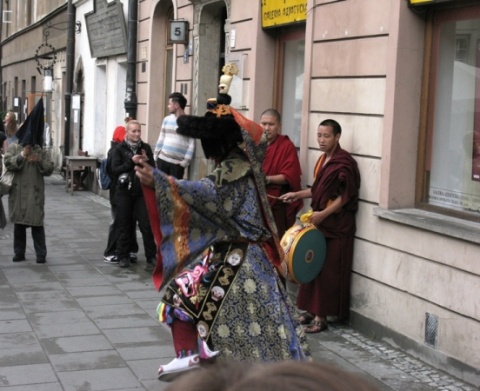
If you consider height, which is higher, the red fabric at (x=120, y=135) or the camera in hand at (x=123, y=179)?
the red fabric at (x=120, y=135)

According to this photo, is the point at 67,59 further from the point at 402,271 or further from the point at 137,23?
the point at 402,271

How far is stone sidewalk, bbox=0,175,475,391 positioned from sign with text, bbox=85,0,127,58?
22.4 feet

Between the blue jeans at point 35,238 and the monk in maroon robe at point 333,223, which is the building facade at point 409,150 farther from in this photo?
the blue jeans at point 35,238

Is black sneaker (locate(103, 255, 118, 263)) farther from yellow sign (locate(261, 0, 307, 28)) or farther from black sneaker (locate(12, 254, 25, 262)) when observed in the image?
yellow sign (locate(261, 0, 307, 28))

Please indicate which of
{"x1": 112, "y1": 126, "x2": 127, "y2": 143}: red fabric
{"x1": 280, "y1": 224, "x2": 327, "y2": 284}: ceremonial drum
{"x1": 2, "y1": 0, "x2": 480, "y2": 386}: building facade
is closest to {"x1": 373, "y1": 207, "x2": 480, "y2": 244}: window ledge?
{"x1": 2, "y1": 0, "x2": 480, "y2": 386}: building facade

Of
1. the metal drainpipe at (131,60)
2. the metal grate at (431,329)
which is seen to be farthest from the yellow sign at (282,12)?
the metal drainpipe at (131,60)

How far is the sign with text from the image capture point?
1647 cm

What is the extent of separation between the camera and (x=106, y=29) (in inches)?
697

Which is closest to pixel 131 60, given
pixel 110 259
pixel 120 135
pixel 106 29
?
pixel 106 29

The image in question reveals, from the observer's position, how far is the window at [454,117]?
655 centimetres

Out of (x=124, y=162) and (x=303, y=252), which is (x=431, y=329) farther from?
(x=124, y=162)

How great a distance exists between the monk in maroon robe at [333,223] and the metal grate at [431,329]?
44.2 inches

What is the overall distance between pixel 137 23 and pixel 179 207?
10928mm

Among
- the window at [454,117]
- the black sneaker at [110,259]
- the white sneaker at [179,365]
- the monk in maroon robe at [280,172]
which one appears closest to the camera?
the white sneaker at [179,365]
